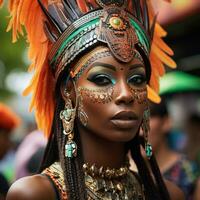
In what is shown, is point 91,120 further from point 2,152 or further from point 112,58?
point 2,152

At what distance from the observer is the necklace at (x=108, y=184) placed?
3260 mm

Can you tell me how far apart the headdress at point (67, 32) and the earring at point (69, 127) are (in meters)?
0.23

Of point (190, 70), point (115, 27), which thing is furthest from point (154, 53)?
point (190, 70)

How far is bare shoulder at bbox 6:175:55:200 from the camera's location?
3.09 m

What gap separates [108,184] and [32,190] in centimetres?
46

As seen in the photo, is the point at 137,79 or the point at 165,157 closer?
the point at 137,79

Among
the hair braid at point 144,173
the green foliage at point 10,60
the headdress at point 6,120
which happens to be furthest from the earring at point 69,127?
the green foliage at point 10,60

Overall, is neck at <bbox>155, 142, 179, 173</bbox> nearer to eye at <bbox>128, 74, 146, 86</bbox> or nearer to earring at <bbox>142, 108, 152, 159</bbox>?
earring at <bbox>142, 108, 152, 159</bbox>

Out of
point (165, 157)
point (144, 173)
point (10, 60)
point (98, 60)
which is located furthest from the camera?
point (10, 60)

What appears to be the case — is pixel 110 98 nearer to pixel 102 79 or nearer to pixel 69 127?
pixel 102 79

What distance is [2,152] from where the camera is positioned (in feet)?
19.9

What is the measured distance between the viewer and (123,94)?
3.15 m

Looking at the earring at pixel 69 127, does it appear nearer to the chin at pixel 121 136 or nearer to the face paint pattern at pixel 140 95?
the chin at pixel 121 136

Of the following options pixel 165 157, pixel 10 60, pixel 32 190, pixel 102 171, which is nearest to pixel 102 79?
pixel 102 171
